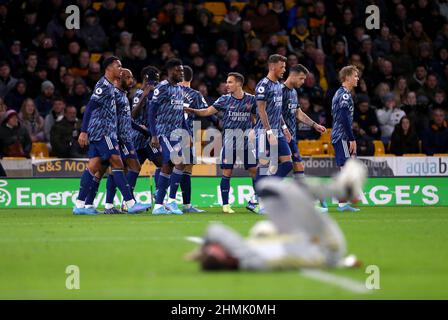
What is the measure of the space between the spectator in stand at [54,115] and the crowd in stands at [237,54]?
0.02 metres

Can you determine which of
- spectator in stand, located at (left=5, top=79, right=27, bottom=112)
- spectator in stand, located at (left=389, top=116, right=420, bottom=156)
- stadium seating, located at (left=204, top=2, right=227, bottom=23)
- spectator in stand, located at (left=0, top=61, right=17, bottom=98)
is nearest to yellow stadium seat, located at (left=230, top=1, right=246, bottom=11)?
stadium seating, located at (left=204, top=2, right=227, bottom=23)

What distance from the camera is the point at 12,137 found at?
2077cm

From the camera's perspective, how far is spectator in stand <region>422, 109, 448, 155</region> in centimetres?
2245

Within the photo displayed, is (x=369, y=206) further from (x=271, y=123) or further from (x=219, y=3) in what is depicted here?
(x=219, y=3)

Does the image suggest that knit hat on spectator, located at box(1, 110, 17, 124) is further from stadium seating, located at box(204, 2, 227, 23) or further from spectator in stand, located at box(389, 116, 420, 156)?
spectator in stand, located at box(389, 116, 420, 156)

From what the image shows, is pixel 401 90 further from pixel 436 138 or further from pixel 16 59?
pixel 16 59

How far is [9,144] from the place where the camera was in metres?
20.7

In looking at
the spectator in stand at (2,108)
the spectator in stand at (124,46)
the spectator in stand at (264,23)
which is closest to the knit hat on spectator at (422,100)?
the spectator in stand at (264,23)

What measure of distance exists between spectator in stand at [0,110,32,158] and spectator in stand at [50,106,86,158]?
571 millimetres

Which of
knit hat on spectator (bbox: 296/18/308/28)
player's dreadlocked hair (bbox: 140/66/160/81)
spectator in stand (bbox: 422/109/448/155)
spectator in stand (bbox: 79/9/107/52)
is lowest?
spectator in stand (bbox: 422/109/448/155)

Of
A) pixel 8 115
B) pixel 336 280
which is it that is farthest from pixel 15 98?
pixel 336 280

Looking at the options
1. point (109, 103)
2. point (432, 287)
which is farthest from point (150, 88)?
point (432, 287)

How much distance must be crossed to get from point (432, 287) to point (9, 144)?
46.3 ft

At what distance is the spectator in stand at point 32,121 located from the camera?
21672 mm
